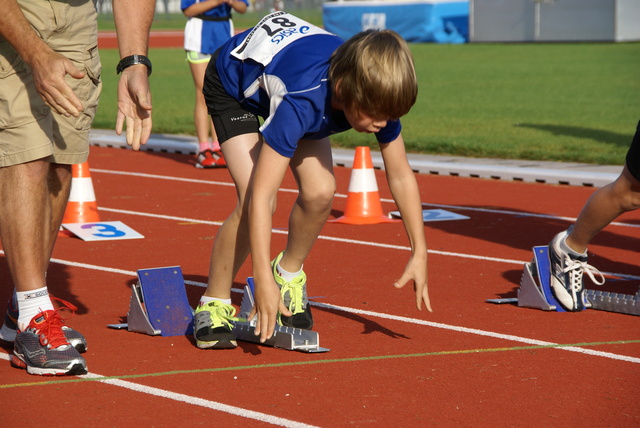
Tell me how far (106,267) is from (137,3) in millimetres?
2457

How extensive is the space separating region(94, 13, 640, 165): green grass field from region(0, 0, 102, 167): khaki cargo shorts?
736cm

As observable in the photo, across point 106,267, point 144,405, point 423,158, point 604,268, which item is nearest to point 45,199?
point 144,405

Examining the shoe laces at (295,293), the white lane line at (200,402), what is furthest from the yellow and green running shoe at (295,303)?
the white lane line at (200,402)

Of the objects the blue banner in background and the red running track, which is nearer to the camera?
the red running track

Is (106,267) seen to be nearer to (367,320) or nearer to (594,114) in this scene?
(367,320)

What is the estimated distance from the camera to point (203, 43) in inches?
447

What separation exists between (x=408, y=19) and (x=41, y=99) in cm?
3707

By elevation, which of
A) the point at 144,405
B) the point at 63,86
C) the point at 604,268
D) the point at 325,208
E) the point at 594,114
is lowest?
the point at 594,114

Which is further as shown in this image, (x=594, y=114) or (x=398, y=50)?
(x=594, y=114)

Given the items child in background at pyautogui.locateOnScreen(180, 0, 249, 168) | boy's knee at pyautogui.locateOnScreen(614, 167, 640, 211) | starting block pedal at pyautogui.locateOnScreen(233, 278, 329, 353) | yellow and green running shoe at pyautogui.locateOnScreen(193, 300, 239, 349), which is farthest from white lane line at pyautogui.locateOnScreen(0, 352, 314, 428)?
child in background at pyautogui.locateOnScreen(180, 0, 249, 168)

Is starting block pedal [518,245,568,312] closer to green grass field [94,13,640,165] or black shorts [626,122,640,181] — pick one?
black shorts [626,122,640,181]

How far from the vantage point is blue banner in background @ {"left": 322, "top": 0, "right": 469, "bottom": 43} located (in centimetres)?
4022

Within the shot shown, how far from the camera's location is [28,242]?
4383 millimetres

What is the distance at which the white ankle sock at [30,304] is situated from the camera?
14.5 feet
